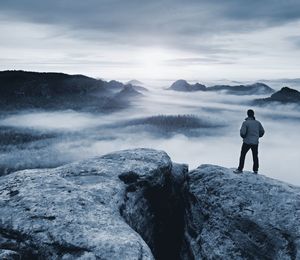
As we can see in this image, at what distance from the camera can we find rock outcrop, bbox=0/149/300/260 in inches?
529

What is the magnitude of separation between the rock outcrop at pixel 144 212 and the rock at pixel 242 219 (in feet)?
0.16

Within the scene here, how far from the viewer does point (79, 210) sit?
1494 cm

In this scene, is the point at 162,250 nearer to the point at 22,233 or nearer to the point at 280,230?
the point at 280,230

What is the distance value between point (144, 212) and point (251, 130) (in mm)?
7566

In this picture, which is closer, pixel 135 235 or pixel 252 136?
pixel 135 235

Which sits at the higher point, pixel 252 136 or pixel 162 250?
pixel 252 136

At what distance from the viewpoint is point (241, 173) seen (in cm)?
2236

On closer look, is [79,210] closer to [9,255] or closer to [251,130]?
[9,255]

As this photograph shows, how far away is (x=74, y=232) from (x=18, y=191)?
4.49 meters

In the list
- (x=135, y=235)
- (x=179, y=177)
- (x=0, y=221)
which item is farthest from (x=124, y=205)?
(x=179, y=177)

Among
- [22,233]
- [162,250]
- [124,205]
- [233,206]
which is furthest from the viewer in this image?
[162,250]

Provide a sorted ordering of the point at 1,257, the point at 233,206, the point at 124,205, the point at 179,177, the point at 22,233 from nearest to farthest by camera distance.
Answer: the point at 1,257
the point at 22,233
the point at 124,205
the point at 233,206
the point at 179,177

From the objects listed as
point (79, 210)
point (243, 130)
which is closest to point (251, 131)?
point (243, 130)

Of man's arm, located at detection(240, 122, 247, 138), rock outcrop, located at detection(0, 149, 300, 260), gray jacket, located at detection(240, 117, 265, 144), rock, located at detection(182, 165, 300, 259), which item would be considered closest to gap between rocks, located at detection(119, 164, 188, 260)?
rock outcrop, located at detection(0, 149, 300, 260)
